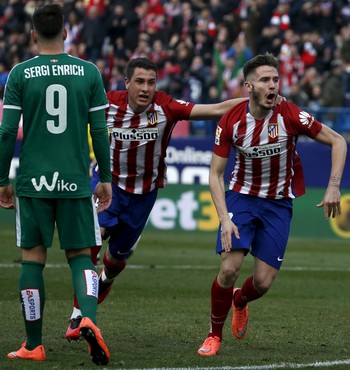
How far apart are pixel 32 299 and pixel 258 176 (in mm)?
2258

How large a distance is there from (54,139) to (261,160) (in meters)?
2.04

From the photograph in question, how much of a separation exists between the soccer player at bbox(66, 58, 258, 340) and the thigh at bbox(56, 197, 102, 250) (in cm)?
195

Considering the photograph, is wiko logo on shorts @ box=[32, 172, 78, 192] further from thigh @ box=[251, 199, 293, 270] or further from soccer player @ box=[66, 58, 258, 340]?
soccer player @ box=[66, 58, 258, 340]

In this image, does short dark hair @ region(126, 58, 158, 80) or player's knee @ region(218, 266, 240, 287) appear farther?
short dark hair @ region(126, 58, 158, 80)

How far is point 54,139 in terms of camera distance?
7.30 m

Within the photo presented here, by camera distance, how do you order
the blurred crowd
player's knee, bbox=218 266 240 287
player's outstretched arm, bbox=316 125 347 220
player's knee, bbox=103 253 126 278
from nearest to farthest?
player's outstretched arm, bbox=316 125 347 220 < player's knee, bbox=218 266 240 287 < player's knee, bbox=103 253 126 278 < the blurred crowd

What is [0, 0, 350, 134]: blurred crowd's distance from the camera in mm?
23688

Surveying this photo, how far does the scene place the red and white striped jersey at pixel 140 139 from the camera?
9555 mm

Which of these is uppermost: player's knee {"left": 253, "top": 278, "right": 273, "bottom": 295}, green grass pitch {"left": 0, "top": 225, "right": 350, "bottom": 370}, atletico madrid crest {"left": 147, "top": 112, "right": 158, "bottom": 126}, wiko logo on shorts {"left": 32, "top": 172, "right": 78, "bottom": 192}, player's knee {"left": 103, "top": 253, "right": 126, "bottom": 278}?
atletico madrid crest {"left": 147, "top": 112, "right": 158, "bottom": 126}

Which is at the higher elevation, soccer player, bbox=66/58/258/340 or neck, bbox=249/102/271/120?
neck, bbox=249/102/271/120

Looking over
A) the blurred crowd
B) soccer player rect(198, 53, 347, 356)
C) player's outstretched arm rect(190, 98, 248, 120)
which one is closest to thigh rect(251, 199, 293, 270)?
soccer player rect(198, 53, 347, 356)

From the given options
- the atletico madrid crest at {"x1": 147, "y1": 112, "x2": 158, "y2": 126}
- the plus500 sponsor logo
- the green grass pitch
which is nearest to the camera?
the green grass pitch

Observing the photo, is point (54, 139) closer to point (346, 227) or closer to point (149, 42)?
point (346, 227)

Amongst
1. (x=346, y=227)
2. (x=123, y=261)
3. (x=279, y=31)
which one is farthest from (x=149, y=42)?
(x=123, y=261)
